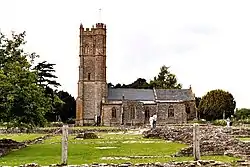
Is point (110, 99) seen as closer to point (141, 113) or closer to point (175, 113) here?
point (141, 113)

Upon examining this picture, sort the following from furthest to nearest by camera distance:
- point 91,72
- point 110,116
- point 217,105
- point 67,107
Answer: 1. point 67,107
2. point 91,72
3. point 217,105
4. point 110,116

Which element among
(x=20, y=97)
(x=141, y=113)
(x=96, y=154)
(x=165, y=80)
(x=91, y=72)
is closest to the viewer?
(x=96, y=154)

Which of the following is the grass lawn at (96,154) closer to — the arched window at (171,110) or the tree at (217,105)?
the arched window at (171,110)

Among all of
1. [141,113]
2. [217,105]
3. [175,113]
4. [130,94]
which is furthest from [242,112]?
[130,94]

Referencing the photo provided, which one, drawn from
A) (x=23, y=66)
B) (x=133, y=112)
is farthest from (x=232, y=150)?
(x=133, y=112)

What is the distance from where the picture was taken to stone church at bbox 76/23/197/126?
101925 mm

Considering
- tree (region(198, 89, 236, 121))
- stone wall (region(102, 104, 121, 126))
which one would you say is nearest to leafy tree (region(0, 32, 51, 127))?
stone wall (region(102, 104, 121, 126))

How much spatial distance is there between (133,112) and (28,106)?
227 ft

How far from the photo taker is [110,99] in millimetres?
104438

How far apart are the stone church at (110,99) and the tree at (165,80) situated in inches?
721

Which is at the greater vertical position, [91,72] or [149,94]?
[91,72]

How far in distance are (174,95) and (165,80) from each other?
21.9 m

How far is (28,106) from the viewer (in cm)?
3328

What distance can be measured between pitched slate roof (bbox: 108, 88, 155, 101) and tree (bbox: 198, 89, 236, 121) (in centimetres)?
1096
